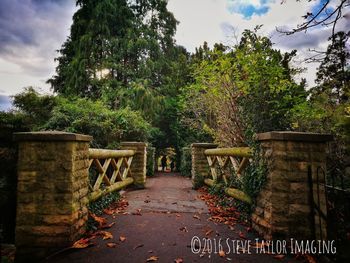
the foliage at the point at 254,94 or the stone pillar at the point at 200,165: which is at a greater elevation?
the foliage at the point at 254,94

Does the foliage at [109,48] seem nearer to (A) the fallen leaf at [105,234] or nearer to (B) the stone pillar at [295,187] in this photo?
(A) the fallen leaf at [105,234]

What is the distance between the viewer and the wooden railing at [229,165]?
16.0 feet

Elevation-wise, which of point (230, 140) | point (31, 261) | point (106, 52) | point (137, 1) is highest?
point (137, 1)

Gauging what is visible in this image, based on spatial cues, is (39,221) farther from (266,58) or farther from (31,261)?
(266,58)

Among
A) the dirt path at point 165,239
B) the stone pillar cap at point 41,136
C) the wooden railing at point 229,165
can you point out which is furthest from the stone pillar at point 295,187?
the stone pillar cap at point 41,136

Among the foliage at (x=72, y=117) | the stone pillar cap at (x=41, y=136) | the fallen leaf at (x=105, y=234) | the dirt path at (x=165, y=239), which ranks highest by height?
the foliage at (x=72, y=117)

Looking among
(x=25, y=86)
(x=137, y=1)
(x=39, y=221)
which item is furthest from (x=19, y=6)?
(x=137, y=1)

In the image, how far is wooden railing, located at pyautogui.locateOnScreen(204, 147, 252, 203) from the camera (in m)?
4.89

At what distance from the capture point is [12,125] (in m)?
4.94

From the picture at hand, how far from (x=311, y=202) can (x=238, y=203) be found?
1983 millimetres

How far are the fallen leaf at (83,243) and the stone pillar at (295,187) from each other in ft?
8.37

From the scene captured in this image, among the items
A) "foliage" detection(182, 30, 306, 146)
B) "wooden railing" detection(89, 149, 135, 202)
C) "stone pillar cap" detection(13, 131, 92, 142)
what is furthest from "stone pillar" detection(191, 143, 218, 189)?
"stone pillar cap" detection(13, 131, 92, 142)

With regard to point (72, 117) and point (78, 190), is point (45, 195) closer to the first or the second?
point (78, 190)

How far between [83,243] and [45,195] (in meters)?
0.84
